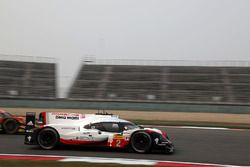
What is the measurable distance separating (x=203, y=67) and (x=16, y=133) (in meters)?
31.6

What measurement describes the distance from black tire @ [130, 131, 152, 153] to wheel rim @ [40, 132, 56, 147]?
86.3 inches

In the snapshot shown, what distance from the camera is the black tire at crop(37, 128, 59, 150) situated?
429 inches

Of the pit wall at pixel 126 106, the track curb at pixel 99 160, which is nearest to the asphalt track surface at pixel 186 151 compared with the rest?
the track curb at pixel 99 160

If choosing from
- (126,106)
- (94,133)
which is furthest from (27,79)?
(94,133)

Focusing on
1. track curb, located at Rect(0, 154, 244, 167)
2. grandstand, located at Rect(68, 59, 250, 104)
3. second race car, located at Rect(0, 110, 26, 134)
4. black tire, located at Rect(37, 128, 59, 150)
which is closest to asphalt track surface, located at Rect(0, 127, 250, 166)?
black tire, located at Rect(37, 128, 59, 150)

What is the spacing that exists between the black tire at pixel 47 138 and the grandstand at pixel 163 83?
24.5 meters

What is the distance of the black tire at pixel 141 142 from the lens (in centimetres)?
1048

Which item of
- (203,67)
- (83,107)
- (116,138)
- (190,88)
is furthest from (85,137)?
(203,67)

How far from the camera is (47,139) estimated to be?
1100 cm

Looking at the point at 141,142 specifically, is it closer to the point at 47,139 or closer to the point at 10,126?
the point at 47,139

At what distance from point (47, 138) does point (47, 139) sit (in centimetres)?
3

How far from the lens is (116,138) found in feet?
35.2

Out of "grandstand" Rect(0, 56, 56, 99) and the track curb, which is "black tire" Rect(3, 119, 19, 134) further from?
"grandstand" Rect(0, 56, 56, 99)

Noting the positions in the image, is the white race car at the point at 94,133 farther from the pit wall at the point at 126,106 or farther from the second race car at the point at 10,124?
the pit wall at the point at 126,106
